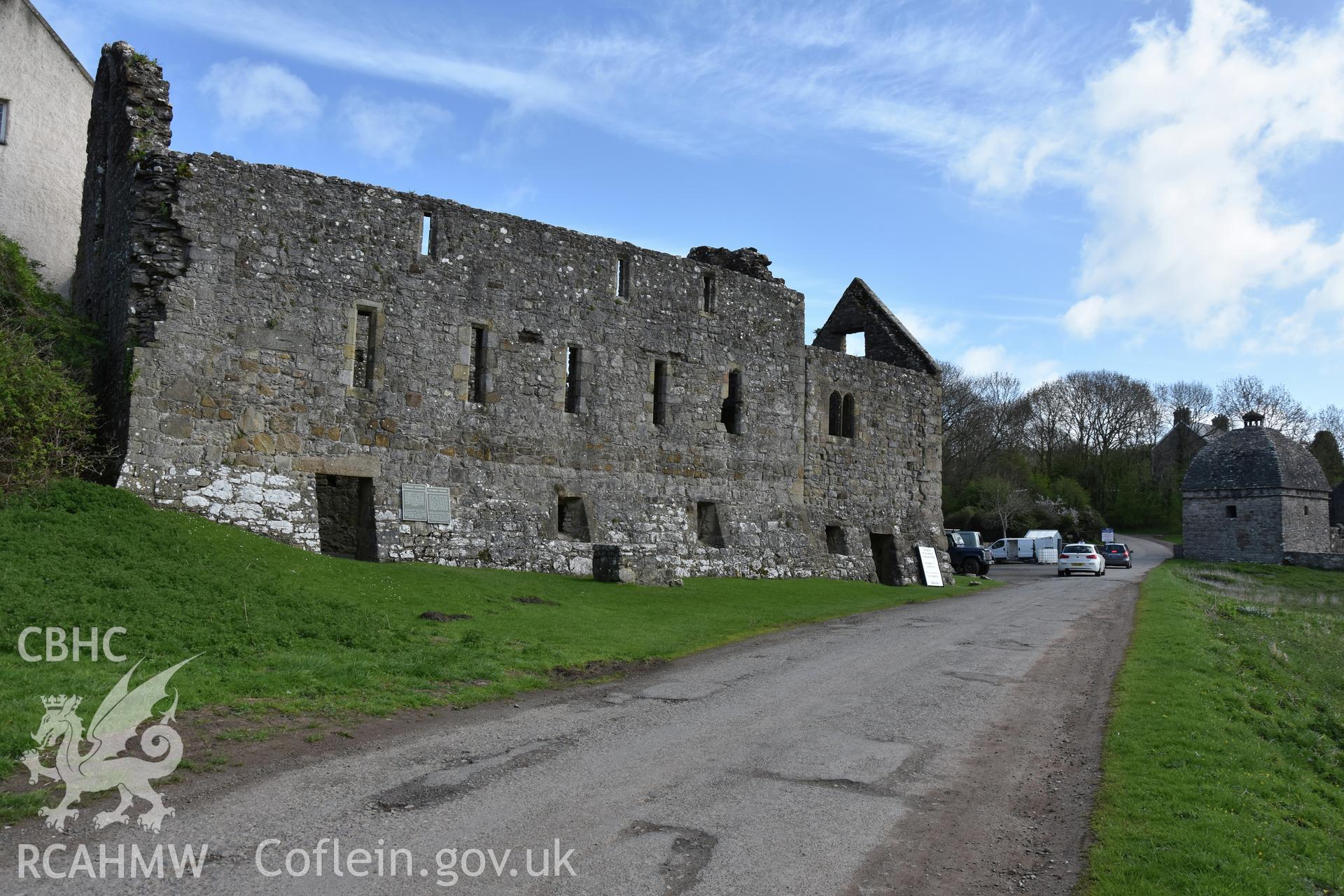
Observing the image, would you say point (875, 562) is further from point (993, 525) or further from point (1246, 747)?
point (993, 525)

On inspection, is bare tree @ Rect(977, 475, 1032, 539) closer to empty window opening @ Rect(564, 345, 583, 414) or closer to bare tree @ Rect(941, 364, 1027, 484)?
bare tree @ Rect(941, 364, 1027, 484)

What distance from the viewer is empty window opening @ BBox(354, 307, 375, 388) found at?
1908 cm

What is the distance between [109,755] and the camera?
7.15 meters

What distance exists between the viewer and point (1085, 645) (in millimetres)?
16062

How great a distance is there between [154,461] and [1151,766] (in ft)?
50.3

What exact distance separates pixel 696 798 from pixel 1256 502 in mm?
59221

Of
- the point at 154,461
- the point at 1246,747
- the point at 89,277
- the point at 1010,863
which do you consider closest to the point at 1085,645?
the point at 1246,747

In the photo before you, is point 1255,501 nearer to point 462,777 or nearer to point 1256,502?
point 1256,502

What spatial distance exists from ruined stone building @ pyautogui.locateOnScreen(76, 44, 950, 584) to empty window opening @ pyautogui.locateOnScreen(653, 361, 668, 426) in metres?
0.06


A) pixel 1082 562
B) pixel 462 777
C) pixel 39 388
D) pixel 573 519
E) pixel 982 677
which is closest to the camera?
pixel 462 777

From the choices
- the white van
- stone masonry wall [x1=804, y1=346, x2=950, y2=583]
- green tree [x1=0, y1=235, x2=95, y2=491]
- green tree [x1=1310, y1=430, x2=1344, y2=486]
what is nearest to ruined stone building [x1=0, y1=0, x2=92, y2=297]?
green tree [x1=0, y1=235, x2=95, y2=491]

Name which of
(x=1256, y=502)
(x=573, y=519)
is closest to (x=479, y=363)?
(x=573, y=519)

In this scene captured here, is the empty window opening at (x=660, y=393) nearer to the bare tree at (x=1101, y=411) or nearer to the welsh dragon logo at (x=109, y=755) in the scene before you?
the welsh dragon logo at (x=109, y=755)

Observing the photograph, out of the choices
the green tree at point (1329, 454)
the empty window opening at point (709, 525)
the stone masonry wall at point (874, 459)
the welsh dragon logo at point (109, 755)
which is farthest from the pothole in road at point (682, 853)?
the green tree at point (1329, 454)
